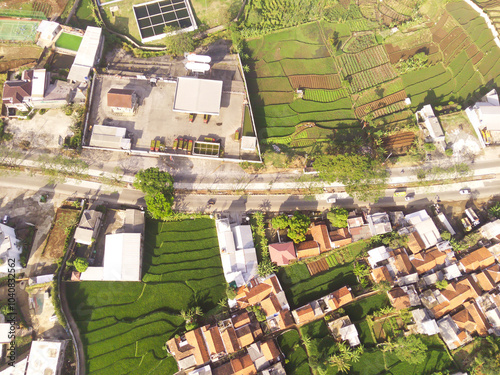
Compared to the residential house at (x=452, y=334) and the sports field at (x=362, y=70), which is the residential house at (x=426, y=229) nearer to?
the residential house at (x=452, y=334)

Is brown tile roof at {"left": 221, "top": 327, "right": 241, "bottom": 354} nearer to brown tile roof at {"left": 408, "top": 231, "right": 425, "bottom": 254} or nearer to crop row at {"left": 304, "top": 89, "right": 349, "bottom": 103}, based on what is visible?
brown tile roof at {"left": 408, "top": 231, "right": 425, "bottom": 254}

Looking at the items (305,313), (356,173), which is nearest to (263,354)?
(305,313)

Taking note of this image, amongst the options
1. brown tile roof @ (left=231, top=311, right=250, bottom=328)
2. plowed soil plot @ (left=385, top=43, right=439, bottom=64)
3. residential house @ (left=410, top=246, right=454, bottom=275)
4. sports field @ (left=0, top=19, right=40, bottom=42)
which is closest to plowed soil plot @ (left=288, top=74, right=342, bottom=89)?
plowed soil plot @ (left=385, top=43, right=439, bottom=64)

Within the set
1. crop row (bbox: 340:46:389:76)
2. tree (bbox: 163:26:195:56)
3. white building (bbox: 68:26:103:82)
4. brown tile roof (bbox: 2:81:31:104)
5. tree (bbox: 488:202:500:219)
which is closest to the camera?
tree (bbox: 488:202:500:219)

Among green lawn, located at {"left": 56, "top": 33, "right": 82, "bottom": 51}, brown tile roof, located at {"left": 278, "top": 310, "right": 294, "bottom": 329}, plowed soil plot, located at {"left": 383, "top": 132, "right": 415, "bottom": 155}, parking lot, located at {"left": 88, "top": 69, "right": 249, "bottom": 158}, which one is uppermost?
green lawn, located at {"left": 56, "top": 33, "right": 82, "bottom": 51}

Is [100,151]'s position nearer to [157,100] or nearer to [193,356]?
[157,100]

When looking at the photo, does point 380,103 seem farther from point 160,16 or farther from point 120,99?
point 120,99
